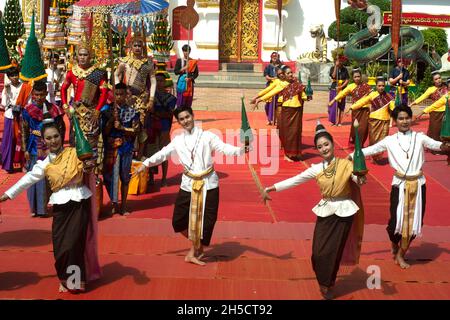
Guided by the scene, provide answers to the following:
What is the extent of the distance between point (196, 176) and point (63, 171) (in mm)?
1348

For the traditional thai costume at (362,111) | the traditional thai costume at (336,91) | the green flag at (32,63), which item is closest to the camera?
the green flag at (32,63)

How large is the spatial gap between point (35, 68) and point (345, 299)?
4025 millimetres

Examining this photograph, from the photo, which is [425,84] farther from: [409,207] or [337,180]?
[337,180]

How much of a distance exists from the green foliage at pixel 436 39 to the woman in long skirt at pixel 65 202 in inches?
869

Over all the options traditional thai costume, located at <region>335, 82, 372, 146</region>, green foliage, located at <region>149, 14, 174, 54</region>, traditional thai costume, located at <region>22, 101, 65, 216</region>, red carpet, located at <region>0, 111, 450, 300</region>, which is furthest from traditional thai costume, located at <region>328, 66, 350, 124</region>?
traditional thai costume, located at <region>22, 101, 65, 216</region>

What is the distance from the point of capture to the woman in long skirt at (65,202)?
5.93 metres

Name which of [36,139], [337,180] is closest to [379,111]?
[36,139]

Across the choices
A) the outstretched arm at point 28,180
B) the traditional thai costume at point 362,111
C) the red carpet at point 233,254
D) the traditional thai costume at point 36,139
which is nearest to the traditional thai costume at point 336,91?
the traditional thai costume at point 362,111

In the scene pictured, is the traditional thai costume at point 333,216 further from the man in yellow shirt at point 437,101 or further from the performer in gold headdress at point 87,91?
the man in yellow shirt at point 437,101

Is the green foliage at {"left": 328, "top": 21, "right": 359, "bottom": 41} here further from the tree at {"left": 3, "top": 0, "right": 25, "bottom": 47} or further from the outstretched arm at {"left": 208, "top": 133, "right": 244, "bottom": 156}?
the outstretched arm at {"left": 208, "top": 133, "right": 244, "bottom": 156}

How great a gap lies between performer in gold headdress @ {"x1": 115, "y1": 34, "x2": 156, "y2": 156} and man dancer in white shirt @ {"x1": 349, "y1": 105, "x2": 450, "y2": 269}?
3.80 metres

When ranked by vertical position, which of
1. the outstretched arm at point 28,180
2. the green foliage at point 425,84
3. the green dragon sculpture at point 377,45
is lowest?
the outstretched arm at point 28,180

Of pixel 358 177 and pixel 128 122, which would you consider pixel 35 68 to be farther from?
pixel 358 177

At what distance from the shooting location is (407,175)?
693 cm
